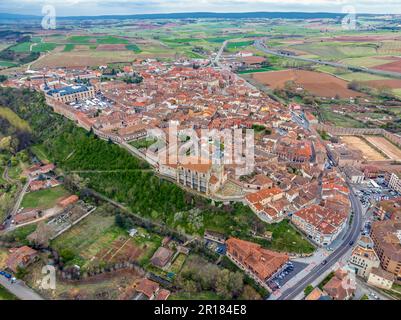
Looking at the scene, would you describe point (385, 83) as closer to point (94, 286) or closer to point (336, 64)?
point (336, 64)

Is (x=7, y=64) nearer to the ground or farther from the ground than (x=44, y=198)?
farther from the ground

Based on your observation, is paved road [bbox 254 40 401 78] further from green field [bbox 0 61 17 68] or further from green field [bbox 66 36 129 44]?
green field [bbox 0 61 17 68]

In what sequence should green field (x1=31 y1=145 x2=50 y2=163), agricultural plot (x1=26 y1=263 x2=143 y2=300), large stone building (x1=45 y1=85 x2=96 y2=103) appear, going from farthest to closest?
Answer: large stone building (x1=45 y1=85 x2=96 y2=103) < green field (x1=31 y1=145 x2=50 y2=163) < agricultural plot (x1=26 y1=263 x2=143 y2=300)

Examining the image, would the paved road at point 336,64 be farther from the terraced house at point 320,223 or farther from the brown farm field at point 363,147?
the terraced house at point 320,223

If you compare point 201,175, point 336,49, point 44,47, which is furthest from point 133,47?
point 201,175

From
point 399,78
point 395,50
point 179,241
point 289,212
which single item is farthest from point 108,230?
point 395,50

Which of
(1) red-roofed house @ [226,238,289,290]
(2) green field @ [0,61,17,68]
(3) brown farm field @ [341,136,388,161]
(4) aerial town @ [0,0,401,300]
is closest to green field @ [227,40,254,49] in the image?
(2) green field @ [0,61,17,68]
